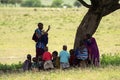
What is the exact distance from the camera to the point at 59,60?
15.1m

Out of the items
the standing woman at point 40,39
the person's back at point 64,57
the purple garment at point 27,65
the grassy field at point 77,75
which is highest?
the standing woman at point 40,39

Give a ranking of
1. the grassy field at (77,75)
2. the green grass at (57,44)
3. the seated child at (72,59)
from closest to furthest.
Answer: the grassy field at (77,75)
the green grass at (57,44)
the seated child at (72,59)

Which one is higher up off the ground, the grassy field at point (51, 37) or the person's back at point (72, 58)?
the grassy field at point (51, 37)

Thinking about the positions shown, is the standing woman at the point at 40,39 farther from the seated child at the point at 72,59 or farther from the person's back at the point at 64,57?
the seated child at the point at 72,59

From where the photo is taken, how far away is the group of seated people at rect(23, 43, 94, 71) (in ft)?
48.8

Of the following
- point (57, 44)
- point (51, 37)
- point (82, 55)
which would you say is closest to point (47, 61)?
point (82, 55)

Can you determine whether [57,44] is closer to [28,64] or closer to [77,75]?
[28,64]

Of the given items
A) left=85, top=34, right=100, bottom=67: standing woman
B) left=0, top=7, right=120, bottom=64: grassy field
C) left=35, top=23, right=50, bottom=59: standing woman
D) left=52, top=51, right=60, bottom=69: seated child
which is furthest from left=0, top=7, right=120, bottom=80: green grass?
left=35, top=23, right=50, bottom=59: standing woman

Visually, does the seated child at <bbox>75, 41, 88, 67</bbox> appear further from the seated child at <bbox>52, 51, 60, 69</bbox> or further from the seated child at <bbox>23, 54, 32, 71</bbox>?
the seated child at <bbox>23, 54, 32, 71</bbox>

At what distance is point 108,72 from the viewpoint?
510 inches

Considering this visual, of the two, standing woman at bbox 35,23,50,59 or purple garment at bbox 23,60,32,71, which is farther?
standing woman at bbox 35,23,50,59

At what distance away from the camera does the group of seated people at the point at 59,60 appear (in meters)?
14.9

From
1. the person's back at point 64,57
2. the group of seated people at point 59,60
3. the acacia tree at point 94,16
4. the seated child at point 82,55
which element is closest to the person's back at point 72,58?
the group of seated people at point 59,60

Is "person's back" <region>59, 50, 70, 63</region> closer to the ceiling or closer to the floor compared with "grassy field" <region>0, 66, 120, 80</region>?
closer to the ceiling
